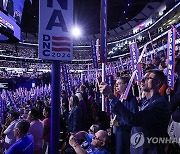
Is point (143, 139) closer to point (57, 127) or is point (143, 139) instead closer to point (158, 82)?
point (158, 82)

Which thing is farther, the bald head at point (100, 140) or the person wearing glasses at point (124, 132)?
the person wearing glasses at point (124, 132)

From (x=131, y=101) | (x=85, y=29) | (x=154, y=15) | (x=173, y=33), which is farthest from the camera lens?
(x=85, y=29)

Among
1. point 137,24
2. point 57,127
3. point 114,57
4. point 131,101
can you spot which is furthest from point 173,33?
point 137,24

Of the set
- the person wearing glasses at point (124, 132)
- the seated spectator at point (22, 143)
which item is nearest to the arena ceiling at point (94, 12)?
the seated spectator at point (22, 143)

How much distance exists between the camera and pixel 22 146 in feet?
12.0

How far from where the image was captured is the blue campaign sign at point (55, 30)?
2410 millimetres

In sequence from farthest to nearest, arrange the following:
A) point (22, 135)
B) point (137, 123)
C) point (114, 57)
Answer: point (114, 57), point (22, 135), point (137, 123)

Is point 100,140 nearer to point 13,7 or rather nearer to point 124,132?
point 124,132

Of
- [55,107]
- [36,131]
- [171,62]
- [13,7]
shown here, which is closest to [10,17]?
[13,7]

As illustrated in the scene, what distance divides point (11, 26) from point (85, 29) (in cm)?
4349

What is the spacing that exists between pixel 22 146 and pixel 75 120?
1.59m

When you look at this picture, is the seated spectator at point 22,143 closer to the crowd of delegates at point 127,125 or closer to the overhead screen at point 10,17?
the crowd of delegates at point 127,125

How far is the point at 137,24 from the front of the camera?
42.5 meters

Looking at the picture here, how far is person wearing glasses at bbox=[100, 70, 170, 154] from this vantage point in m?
2.34
